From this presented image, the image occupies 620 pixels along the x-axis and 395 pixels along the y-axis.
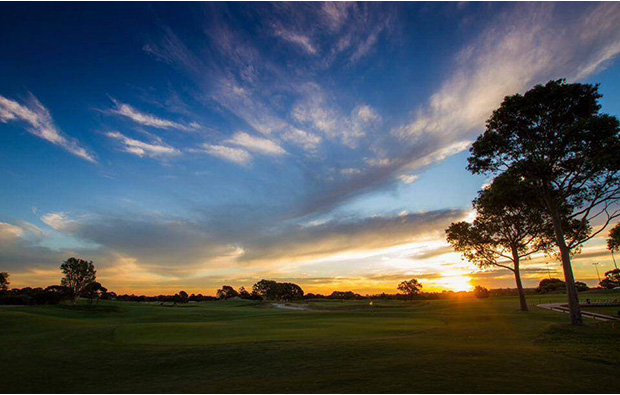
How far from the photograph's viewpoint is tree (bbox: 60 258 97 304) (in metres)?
104

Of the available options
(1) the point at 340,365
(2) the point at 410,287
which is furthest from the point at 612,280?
(1) the point at 340,365

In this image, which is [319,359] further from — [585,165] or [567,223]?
[567,223]

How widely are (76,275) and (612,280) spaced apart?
211 meters

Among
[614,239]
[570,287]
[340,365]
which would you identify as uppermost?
[614,239]

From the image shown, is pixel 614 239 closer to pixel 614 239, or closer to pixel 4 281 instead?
pixel 614 239

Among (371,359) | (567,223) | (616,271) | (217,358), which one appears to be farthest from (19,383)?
(616,271)

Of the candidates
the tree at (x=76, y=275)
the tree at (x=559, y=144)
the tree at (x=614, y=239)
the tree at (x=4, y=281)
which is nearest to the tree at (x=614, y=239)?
the tree at (x=614, y=239)

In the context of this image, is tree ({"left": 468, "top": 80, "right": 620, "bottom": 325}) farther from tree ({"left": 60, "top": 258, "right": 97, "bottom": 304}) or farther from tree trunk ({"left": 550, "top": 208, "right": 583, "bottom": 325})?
tree ({"left": 60, "top": 258, "right": 97, "bottom": 304})

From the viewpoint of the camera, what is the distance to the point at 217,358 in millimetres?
19969

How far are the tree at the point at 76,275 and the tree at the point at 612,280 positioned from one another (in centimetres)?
19798

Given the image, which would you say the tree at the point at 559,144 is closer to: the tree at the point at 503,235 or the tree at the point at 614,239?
the tree at the point at 503,235

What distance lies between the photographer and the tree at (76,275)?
104m

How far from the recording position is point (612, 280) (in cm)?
13475

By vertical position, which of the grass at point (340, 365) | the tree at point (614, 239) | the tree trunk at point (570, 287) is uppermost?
the tree at point (614, 239)
